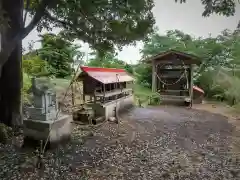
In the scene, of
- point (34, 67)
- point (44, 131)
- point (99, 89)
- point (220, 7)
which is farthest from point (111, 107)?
point (34, 67)

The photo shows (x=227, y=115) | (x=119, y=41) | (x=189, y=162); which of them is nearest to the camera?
(x=189, y=162)

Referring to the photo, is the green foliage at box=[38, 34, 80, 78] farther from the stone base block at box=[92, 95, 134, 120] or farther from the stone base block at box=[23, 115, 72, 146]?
the stone base block at box=[23, 115, 72, 146]

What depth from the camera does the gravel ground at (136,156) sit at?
408 centimetres

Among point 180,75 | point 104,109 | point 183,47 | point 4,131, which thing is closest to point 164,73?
point 180,75

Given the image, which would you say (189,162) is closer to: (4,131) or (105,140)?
(105,140)

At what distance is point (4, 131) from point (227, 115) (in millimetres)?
8810

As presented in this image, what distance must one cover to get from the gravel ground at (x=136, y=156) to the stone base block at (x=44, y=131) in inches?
11.1

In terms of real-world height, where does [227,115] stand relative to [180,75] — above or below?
below

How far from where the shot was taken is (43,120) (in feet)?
16.6

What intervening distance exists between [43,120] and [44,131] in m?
0.27

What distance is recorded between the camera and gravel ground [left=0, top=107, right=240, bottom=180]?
13.4 ft

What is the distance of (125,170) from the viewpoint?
4262mm

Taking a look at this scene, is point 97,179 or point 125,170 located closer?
point 97,179

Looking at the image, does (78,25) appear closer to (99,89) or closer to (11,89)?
(11,89)
